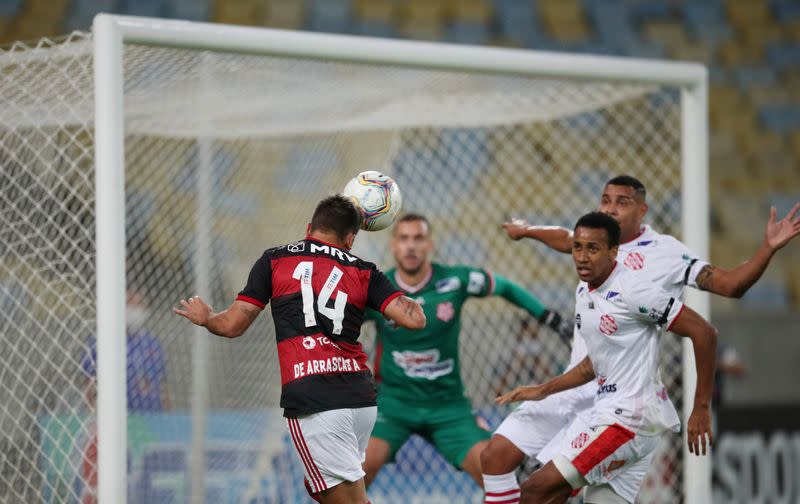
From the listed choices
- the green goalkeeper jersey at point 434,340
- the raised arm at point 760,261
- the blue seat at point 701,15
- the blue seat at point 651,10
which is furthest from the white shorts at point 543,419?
the blue seat at point 701,15

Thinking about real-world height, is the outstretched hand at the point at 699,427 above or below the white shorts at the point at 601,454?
above

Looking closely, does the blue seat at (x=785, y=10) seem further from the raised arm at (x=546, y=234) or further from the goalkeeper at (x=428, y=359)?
the raised arm at (x=546, y=234)

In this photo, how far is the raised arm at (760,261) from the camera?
4.77 m

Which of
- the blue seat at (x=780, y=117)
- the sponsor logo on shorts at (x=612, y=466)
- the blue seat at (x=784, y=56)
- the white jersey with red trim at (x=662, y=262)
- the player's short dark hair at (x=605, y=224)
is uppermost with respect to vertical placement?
the blue seat at (x=784, y=56)

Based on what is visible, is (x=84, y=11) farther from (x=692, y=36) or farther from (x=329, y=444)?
(x=329, y=444)

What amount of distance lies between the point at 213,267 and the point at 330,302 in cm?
431

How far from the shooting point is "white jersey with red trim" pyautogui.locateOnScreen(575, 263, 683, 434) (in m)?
4.98

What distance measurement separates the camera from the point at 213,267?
8.52m

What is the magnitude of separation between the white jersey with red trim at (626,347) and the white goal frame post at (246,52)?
183cm

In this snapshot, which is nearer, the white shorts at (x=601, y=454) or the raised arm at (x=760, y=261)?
the raised arm at (x=760, y=261)

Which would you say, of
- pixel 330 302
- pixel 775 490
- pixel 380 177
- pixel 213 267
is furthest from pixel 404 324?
pixel 775 490

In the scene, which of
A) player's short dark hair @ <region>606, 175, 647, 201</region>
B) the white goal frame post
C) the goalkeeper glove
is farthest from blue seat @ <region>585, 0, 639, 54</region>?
player's short dark hair @ <region>606, 175, 647, 201</region>

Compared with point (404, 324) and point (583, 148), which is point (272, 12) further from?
point (404, 324)

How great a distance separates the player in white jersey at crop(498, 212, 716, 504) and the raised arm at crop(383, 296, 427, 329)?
811 millimetres
